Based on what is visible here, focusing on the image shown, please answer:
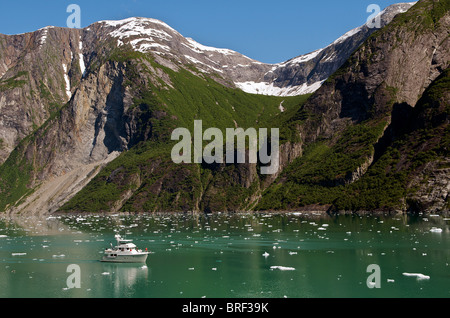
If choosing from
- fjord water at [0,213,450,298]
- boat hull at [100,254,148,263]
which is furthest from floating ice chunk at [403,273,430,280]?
boat hull at [100,254,148,263]

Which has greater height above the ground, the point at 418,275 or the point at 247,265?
the point at 418,275

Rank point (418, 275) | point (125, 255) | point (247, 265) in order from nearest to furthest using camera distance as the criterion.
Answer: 1. point (418, 275)
2. point (247, 265)
3. point (125, 255)

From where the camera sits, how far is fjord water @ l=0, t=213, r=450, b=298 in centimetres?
5078

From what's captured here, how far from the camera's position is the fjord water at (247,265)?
50.8 metres

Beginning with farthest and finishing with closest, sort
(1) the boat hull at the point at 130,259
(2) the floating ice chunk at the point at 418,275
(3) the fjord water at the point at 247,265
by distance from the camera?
(1) the boat hull at the point at 130,259, (2) the floating ice chunk at the point at 418,275, (3) the fjord water at the point at 247,265

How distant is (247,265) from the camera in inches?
2574

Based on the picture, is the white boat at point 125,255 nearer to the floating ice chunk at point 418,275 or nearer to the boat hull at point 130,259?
the boat hull at point 130,259

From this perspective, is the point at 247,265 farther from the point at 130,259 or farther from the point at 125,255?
the point at 125,255

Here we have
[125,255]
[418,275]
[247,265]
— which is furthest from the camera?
[125,255]

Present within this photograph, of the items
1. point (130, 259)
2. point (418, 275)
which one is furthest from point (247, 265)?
point (418, 275)

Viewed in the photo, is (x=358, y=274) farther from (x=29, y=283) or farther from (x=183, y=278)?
(x=29, y=283)

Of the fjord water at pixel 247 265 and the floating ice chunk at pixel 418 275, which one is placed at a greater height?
the floating ice chunk at pixel 418 275

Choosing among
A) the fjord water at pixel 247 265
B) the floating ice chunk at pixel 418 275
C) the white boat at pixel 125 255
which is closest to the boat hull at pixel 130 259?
the white boat at pixel 125 255

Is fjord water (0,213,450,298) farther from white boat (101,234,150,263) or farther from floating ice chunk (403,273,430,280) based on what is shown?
white boat (101,234,150,263)
